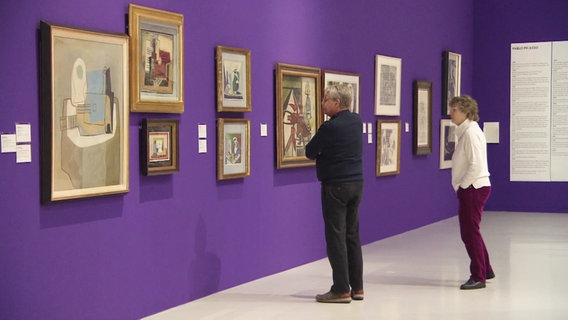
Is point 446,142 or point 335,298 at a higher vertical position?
point 446,142

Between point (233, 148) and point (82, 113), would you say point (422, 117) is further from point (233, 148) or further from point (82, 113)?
point (82, 113)

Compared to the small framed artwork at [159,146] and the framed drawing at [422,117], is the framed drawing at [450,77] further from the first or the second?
the small framed artwork at [159,146]

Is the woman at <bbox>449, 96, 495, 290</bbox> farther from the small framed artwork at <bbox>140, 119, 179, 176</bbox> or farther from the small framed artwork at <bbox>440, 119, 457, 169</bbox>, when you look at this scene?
the small framed artwork at <bbox>440, 119, 457, 169</bbox>

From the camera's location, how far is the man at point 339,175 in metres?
7.65

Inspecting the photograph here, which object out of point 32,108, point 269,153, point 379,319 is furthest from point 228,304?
point 32,108

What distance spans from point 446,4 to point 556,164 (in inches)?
149

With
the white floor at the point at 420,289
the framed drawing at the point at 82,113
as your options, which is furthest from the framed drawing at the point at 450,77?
the framed drawing at the point at 82,113

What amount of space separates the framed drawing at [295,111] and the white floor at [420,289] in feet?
4.32

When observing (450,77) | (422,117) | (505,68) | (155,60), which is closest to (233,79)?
(155,60)

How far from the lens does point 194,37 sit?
311 inches

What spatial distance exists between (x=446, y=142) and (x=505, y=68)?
2.46m

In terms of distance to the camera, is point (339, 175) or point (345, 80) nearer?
point (339, 175)

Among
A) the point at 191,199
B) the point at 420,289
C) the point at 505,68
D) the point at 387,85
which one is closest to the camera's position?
the point at 191,199

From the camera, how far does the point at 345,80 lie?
10922 millimetres
